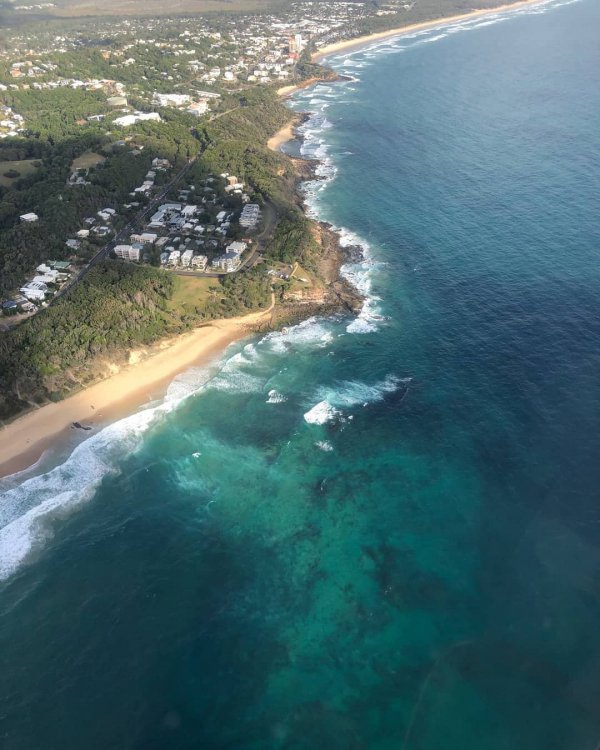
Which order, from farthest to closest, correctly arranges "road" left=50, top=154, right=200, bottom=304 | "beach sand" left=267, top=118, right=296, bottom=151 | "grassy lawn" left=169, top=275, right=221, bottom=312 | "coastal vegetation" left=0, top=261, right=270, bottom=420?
"beach sand" left=267, top=118, right=296, bottom=151
"road" left=50, top=154, right=200, bottom=304
"grassy lawn" left=169, top=275, right=221, bottom=312
"coastal vegetation" left=0, top=261, right=270, bottom=420

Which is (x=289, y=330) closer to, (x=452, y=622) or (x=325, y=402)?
(x=325, y=402)

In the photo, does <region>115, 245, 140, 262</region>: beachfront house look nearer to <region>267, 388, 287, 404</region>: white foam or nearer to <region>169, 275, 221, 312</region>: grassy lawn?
<region>169, 275, 221, 312</region>: grassy lawn

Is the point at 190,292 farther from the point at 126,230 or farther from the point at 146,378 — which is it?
the point at 126,230

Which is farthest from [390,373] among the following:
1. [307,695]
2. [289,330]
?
[307,695]

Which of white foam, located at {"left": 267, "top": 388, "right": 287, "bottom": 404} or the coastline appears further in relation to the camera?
white foam, located at {"left": 267, "top": 388, "right": 287, "bottom": 404}

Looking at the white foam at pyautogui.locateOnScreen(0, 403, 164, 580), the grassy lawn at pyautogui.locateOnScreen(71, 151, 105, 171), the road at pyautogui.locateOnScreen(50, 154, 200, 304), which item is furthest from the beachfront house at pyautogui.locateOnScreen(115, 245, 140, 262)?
the grassy lawn at pyautogui.locateOnScreen(71, 151, 105, 171)

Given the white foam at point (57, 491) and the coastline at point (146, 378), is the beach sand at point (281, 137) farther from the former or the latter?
the white foam at point (57, 491)

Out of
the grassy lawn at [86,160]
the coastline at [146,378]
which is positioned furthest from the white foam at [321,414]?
the grassy lawn at [86,160]
